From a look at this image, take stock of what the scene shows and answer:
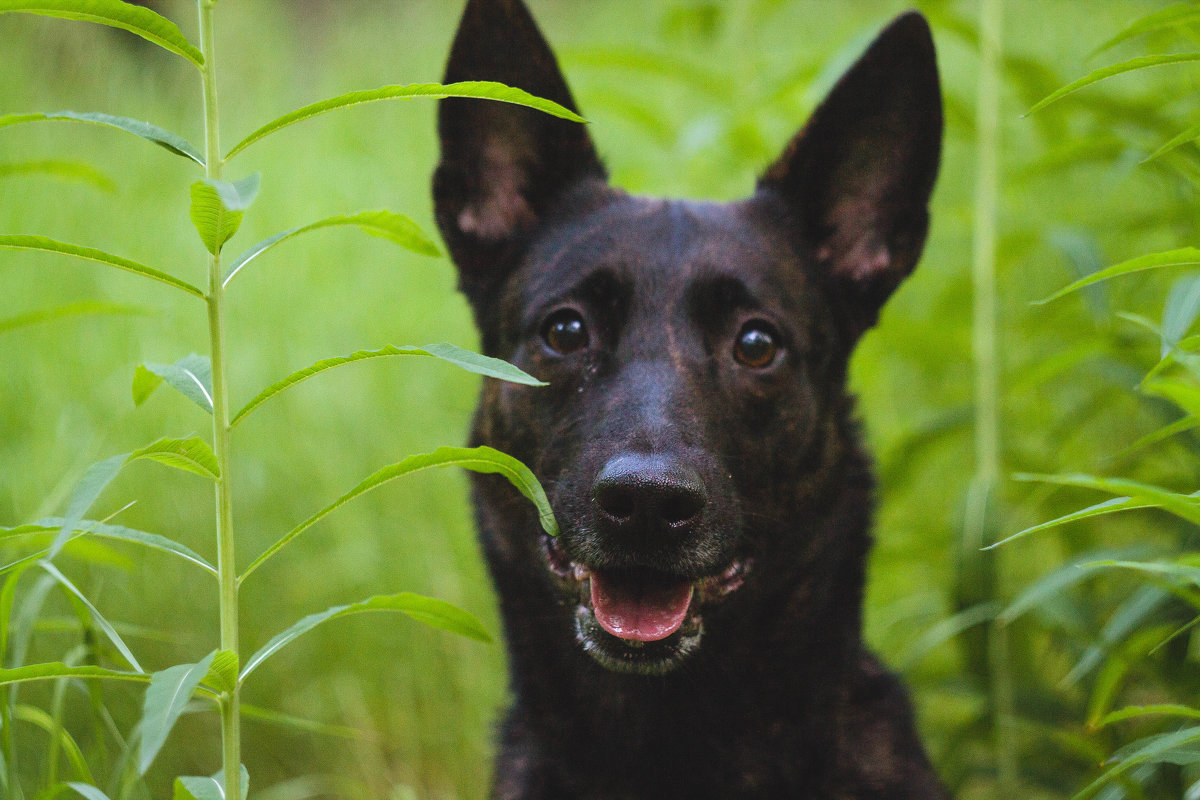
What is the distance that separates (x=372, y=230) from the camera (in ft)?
4.74

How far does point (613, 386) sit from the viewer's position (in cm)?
199

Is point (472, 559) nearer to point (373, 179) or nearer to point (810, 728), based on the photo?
point (810, 728)

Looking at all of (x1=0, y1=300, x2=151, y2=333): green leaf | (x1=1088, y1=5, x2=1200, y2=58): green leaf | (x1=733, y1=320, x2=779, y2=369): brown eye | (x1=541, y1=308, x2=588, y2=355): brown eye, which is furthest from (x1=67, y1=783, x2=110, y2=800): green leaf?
(x1=1088, y1=5, x2=1200, y2=58): green leaf

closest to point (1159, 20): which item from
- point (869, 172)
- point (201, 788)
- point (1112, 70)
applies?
point (1112, 70)

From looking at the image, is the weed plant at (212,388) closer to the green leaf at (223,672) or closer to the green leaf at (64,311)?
the green leaf at (223,672)

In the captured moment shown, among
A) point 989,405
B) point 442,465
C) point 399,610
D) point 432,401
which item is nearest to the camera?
point 442,465

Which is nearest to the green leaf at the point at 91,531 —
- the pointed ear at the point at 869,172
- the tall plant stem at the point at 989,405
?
the pointed ear at the point at 869,172

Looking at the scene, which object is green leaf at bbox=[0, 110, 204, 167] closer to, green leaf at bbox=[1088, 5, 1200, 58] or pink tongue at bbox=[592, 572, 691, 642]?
pink tongue at bbox=[592, 572, 691, 642]

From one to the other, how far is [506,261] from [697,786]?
4.23 ft

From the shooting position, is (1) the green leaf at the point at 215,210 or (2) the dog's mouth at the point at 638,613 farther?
(2) the dog's mouth at the point at 638,613

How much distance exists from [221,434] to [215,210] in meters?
0.30

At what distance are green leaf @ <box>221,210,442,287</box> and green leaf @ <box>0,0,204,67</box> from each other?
23 centimetres

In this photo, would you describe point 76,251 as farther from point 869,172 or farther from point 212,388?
point 869,172

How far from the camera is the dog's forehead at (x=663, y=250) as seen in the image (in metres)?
2.16
